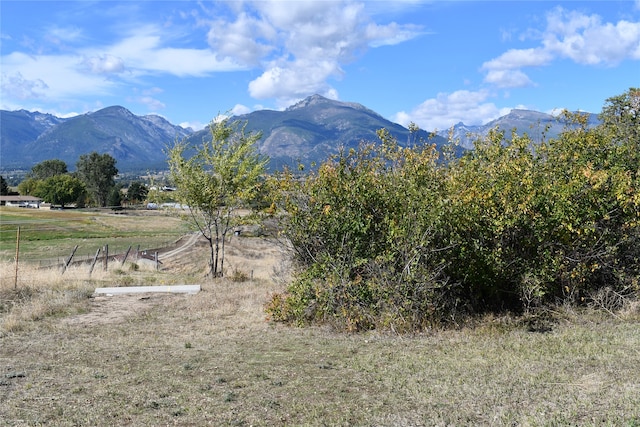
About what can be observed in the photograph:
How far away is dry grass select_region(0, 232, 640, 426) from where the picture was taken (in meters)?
6.13

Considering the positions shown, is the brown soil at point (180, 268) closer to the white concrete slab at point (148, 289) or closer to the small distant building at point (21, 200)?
the white concrete slab at point (148, 289)

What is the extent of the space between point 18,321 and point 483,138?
39.6 feet

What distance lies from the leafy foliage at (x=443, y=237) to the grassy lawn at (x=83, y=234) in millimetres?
29310

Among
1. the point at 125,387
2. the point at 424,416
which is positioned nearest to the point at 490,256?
the point at 424,416

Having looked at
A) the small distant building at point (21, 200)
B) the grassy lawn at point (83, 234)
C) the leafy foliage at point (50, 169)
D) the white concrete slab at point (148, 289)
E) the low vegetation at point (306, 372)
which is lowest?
the grassy lawn at point (83, 234)

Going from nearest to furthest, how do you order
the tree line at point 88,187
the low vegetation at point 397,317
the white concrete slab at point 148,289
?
the low vegetation at point 397,317, the white concrete slab at point 148,289, the tree line at point 88,187

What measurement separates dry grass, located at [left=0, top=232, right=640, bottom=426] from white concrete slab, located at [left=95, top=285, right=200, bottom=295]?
3.47 metres

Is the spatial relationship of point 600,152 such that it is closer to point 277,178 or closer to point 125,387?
point 277,178

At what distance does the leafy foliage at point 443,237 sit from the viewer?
423 inches

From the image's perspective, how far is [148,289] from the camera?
17172 mm

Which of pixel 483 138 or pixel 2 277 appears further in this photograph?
pixel 2 277

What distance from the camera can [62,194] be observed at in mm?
106375

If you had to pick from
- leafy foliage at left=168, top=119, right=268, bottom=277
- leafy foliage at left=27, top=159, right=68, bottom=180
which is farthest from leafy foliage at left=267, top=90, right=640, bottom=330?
leafy foliage at left=27, top=159, right=68, bottom=180

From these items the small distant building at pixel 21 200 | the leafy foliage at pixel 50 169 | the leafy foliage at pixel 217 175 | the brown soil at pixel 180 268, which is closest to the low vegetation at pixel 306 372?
the brown soil at pixel 180 268
